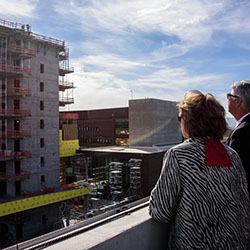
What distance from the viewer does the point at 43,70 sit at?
26.5 m

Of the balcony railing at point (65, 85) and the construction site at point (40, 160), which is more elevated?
the balcony railing at point (65, 85)

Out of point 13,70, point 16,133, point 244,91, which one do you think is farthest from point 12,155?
point 244,91

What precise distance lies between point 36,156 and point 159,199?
25202mm

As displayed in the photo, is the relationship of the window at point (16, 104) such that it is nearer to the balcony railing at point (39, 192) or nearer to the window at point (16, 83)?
the window at point (16, 83)

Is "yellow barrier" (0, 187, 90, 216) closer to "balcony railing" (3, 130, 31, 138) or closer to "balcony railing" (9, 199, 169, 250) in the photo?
"balcony railing" (3, 130, 31, 138)

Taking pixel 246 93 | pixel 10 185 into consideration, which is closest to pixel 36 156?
pixel 10 185

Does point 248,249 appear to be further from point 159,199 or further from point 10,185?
point 10,185

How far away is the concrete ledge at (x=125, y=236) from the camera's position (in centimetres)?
174

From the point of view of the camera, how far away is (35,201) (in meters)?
21.8

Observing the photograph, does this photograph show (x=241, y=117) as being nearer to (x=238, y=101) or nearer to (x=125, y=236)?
(x=238, y=101)

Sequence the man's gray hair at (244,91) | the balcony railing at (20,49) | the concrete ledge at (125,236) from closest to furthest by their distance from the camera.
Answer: the concrete ledge at (125,236) → the man's gray hair at (244,91) → the balcony railing at (20,49)

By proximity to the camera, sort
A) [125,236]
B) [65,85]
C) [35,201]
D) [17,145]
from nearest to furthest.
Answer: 1. [125,236]
2. [35,201]
3. [17,145]
4. [65,85]

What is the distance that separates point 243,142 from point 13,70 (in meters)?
23.7

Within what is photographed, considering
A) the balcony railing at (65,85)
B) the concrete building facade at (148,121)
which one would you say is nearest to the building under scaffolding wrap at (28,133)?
the balcony railing at (65,85)
